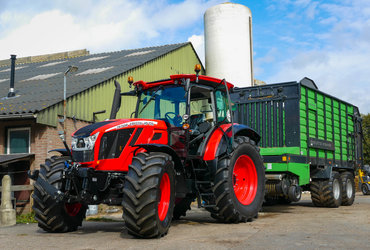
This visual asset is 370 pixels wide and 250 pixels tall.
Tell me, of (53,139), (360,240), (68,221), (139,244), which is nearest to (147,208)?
(139,244)

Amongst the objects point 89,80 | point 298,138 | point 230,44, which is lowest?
point 298,138

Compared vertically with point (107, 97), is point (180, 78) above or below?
below

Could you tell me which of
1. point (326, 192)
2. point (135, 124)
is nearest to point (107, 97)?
point (326, 192)

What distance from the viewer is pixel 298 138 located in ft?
35.5

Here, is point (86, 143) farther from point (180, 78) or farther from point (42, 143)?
point (42, 143)

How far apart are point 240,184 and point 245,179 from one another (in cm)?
18

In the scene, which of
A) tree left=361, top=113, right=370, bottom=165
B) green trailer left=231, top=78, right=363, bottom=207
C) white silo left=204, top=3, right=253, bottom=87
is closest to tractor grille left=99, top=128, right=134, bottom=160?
green trailer left=231, top=78, right=363, bottom=207

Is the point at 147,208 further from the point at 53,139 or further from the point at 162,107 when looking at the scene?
the point at 53,139

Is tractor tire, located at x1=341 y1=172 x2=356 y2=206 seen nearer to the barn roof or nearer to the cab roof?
the cab roof

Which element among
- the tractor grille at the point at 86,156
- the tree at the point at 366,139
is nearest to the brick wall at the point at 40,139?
the tractor grille at the point at 86,156

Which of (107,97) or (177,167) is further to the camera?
(107,97)

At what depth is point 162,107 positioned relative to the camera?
322 inches

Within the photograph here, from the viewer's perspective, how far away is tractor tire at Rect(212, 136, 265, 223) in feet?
25.6

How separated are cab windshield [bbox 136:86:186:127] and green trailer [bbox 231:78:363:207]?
3.55 metres
